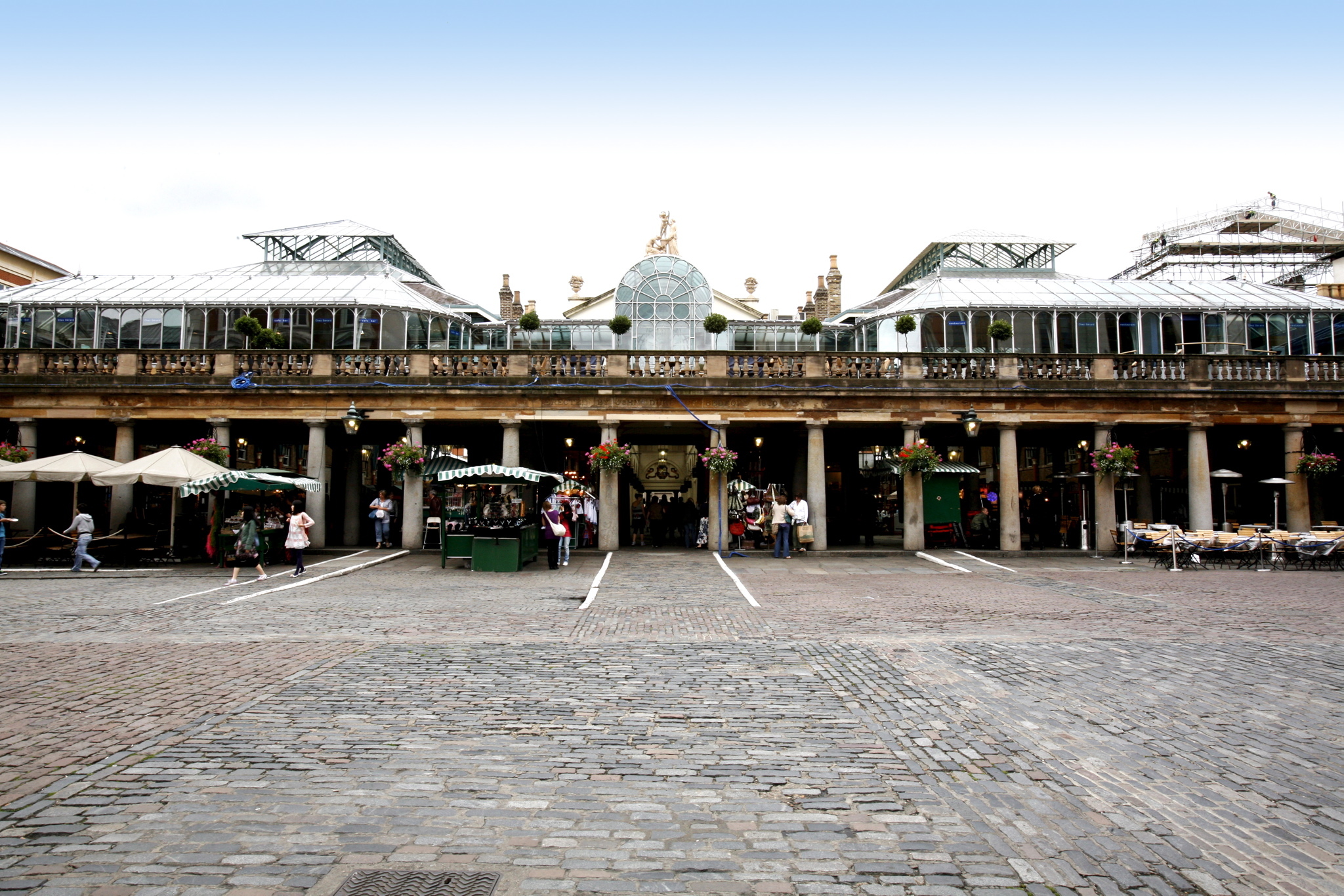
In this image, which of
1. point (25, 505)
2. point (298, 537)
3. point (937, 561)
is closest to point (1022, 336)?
point (937, 561)

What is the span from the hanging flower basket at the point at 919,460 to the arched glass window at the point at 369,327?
62.4ft

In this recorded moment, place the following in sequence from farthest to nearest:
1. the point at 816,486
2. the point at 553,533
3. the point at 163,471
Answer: the point at 816,486 < the point at 553,533 < the point at 163,471

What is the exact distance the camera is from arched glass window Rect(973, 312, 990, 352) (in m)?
29.9

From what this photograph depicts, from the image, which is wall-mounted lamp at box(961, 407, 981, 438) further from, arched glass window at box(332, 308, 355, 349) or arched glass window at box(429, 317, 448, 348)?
arched glass window at box(332, 308, 355, 349)

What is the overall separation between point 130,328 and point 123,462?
8.36 m

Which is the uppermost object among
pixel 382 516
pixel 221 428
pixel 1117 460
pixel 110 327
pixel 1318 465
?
pixel 110 327

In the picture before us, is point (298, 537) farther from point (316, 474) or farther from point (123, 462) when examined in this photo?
point (123, 462)

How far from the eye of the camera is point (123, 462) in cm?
2302

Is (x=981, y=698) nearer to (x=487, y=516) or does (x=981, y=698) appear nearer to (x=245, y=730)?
(x=245, y=730)

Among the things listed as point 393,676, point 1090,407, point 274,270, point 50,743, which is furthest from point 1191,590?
point 274,270

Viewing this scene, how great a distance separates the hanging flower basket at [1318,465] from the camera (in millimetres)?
23203

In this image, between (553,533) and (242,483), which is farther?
(553,533)

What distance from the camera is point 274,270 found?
34281 millimetres

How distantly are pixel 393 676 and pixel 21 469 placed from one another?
697 inches
